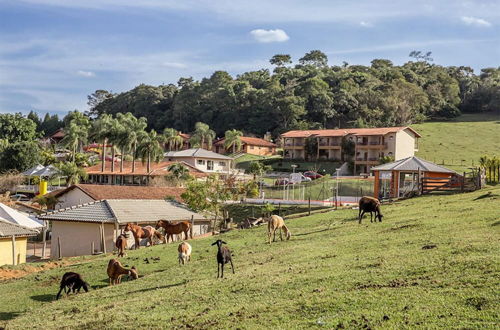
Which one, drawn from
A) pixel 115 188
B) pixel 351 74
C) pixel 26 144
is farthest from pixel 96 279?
pixel 351 74

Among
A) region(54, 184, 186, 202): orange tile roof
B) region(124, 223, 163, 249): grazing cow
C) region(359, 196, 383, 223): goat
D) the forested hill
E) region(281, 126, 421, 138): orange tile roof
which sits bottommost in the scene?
region(124, 223, 163, 249): grazing cow

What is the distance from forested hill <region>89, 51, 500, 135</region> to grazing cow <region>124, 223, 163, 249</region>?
9016 cm

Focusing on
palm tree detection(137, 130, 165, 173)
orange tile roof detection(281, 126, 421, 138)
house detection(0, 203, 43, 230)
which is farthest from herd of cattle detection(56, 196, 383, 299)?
orange tile roof detection(281, 126, 421, 138)

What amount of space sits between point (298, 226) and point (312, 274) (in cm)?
1755

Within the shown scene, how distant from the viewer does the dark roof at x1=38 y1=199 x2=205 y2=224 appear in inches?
1576

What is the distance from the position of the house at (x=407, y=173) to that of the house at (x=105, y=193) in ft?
62.7

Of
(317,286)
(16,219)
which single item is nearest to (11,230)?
(16,219)

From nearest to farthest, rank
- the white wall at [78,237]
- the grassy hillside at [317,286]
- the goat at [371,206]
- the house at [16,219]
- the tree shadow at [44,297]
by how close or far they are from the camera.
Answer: the grassy hillside at [317,286] < the tree shadow at [44,297] < the goat at [371,206] < the white wall at [78,237] < the house at [16,219]

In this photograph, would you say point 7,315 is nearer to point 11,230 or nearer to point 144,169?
point 11,230

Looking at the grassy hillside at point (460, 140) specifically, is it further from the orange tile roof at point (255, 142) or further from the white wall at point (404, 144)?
the orange tile roof at point (255, 142)

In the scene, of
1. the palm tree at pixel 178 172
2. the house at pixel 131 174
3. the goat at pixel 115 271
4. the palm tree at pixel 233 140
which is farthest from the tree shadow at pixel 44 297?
the palm tree at pixel 233 140

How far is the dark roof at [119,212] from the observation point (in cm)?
→ 4003

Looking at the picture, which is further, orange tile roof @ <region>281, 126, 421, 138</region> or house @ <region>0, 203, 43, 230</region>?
orange tile roof @ <region>281, 126, 421, 138</region>

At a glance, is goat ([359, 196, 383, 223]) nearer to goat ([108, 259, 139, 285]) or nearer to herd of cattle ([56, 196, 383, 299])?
herd of cattle ([56, 196, 383, 299])
